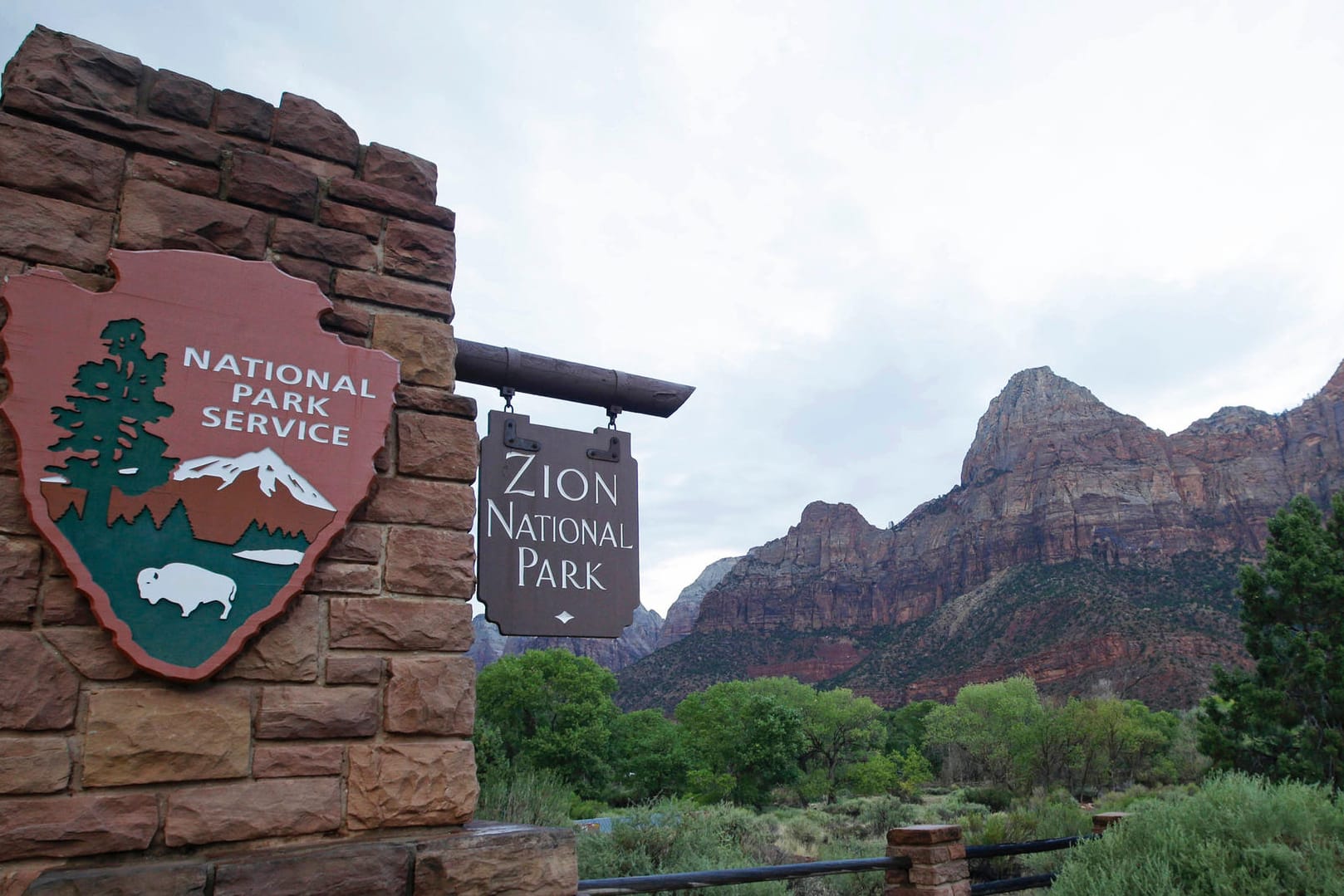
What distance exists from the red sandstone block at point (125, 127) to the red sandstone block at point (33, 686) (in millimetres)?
1453

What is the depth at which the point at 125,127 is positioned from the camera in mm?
2561

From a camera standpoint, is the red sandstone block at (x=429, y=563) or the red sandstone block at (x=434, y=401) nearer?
the red sandstone block at (x=429, y=563)

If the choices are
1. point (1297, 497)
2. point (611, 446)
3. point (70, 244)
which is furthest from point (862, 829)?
point (70, 244)

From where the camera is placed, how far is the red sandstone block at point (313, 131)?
287 centimetres

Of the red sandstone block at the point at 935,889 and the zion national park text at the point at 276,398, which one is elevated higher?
the zion national park text at the point at 276,398

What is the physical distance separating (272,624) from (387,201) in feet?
4.84

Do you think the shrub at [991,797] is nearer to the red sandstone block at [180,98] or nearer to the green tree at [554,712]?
the green tree at [554,712]

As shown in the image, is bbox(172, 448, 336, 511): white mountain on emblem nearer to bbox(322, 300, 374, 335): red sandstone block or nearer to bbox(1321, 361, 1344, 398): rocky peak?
bbox(322, 300, 374, 335): red sandstone block

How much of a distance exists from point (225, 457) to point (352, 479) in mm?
344

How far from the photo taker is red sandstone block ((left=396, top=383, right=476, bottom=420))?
110 inches

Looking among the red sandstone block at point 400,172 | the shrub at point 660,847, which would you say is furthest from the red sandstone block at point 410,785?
the shrub at point 660,847

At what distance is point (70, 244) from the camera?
2.41 metres

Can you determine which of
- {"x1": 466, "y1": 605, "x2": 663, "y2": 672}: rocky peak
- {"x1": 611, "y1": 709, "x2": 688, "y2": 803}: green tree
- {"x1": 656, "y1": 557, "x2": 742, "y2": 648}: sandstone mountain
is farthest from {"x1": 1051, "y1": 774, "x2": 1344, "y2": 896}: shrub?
{"x1": 656, "y1": 557, "x2": 742, "y2": 648}: sandstone mountain

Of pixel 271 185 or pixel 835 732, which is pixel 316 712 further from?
pixel 835 732
